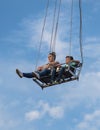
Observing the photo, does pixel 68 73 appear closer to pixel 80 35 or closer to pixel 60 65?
pixel 60 65

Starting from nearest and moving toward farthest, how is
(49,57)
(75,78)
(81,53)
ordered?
1. (81,53)
2. (75,78)
3. (49,57)

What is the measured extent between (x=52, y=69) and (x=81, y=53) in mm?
1950

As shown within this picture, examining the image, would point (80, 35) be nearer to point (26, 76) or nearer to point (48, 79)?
point (48, 79)

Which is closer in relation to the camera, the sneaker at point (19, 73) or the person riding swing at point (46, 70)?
the person riding swing at point (46, 70)

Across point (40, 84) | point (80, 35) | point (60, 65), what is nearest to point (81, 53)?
point (80, 35)

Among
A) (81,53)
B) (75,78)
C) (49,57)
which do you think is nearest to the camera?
(81,53)

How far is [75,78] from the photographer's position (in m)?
10.6

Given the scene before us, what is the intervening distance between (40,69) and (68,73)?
1568 mm

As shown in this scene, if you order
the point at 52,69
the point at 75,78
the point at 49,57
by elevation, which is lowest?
the point at 75,78

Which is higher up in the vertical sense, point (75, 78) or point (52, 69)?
point (52, 69)

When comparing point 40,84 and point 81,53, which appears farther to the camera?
point 40,84

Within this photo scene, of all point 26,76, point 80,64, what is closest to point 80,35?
point 80,64

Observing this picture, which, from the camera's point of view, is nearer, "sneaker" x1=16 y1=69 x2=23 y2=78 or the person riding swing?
the person riding swing

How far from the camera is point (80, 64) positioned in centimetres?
1110
